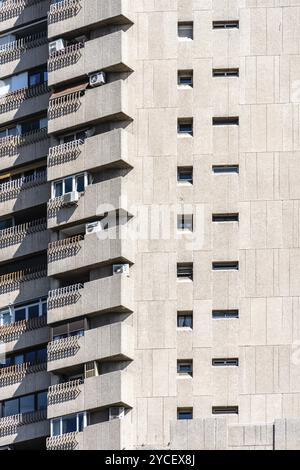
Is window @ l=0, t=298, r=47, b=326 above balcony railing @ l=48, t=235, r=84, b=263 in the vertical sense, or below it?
below

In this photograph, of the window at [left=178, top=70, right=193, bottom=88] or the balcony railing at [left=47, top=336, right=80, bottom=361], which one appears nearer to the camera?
the balcony railing at [left=47, top=336, right=80, bottom=361]

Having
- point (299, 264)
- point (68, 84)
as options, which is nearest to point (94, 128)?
point (68, 84)

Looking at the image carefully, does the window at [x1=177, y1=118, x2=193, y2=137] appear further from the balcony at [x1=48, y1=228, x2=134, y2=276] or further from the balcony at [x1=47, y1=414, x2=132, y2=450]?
the balcony at [x1=47, y1=414, x2=132, y2=450]

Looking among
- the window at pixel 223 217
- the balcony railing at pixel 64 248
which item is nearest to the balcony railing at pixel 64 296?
the balcony railing at pixel 64 248

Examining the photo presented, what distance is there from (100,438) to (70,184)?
12254 millimetres

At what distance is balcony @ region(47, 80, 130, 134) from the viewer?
14300cm

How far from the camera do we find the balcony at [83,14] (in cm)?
14400

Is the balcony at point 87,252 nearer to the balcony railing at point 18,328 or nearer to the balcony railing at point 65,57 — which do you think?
the balcony railing at point 18,328

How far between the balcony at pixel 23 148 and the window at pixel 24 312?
22.4 feet

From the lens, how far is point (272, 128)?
142500mm

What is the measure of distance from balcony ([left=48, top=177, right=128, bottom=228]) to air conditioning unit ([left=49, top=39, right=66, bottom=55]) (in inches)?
281

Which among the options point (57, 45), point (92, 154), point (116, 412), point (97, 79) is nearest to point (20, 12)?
point (57, 45)

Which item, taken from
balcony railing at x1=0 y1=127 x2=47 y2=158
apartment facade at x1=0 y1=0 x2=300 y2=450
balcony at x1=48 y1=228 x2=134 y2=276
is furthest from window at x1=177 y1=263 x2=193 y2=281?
balcony railing at x1=0 y1=127 x2=47 y2=158

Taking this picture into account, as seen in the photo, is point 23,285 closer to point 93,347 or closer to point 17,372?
point 17,372
